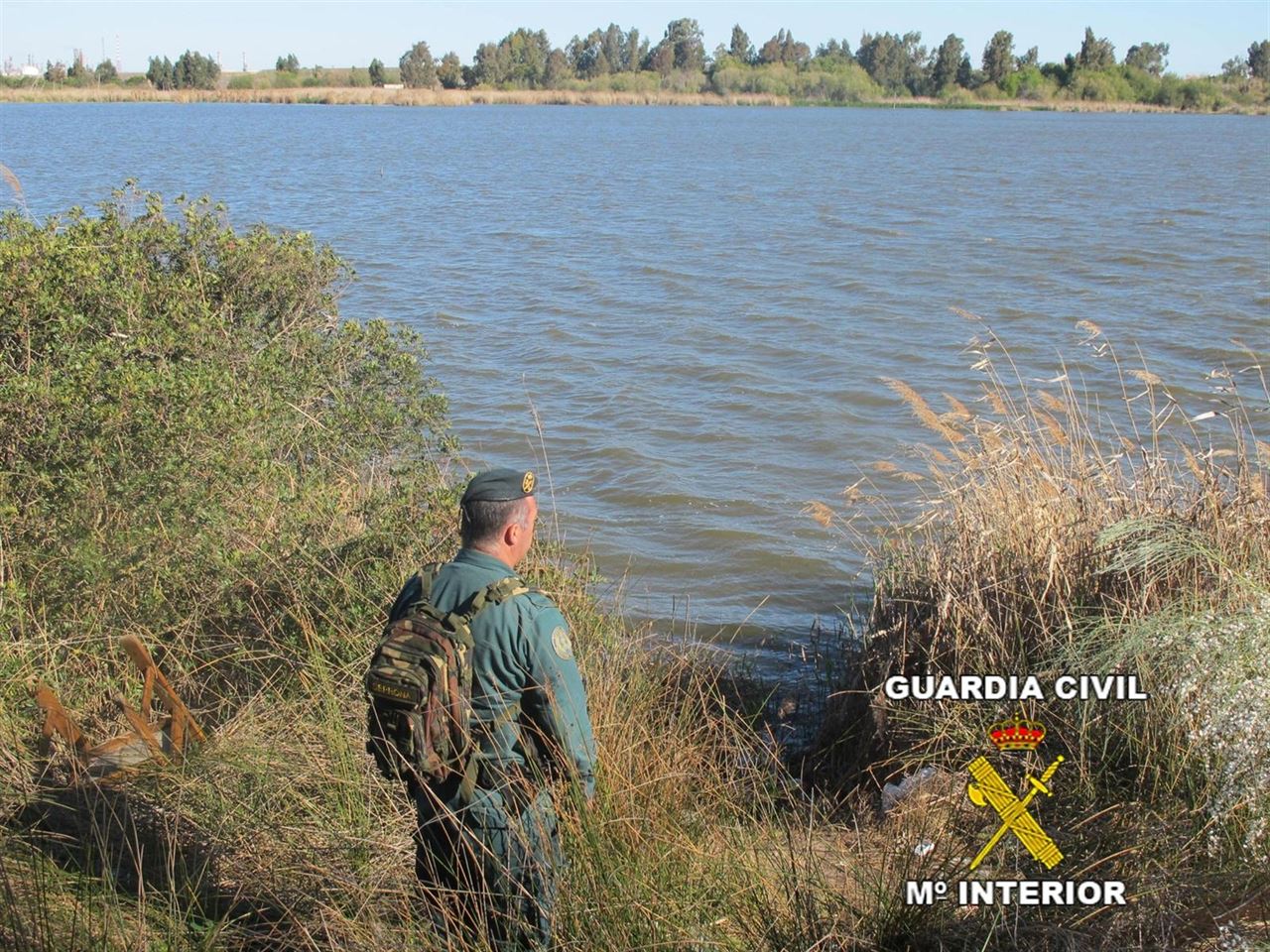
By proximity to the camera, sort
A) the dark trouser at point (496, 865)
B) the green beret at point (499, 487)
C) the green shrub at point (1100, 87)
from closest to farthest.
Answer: the dark trouser at point (496, 865), the green beret at point (499, 487), the green shrub at point (1100, 87)

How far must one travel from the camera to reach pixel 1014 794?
4.64 m

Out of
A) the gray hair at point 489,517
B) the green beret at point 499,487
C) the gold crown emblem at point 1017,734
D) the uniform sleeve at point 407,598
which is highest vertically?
the green beret at point 499,487

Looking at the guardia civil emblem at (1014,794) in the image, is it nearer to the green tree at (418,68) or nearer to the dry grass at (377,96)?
the dry grass at (377,96)

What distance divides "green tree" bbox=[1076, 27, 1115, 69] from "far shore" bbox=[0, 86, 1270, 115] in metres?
4.73

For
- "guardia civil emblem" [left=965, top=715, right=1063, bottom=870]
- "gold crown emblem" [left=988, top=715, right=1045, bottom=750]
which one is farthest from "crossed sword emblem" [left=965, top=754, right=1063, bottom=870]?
"gold crown emblem" [left=988, top=715, right=1045, bottom=750]

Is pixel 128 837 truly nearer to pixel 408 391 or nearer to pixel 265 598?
pixel 265 598

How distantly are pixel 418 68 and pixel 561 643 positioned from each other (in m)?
130

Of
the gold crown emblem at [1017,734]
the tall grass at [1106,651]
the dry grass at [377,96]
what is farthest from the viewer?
the dry grass at [377,96]

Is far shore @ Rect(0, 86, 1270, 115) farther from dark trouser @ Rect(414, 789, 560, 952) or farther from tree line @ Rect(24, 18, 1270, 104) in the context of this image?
dark trouser @ Rect(414, 789, 560, 952)

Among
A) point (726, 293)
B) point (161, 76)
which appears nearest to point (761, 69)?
point (161, 76)

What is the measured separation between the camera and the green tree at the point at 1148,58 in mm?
121312

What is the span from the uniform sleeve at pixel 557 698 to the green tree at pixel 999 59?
13021cm

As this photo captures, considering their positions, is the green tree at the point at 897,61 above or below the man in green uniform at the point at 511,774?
above

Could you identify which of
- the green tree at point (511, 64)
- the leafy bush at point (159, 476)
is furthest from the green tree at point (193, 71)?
the leafy bush at point (159, 476)
